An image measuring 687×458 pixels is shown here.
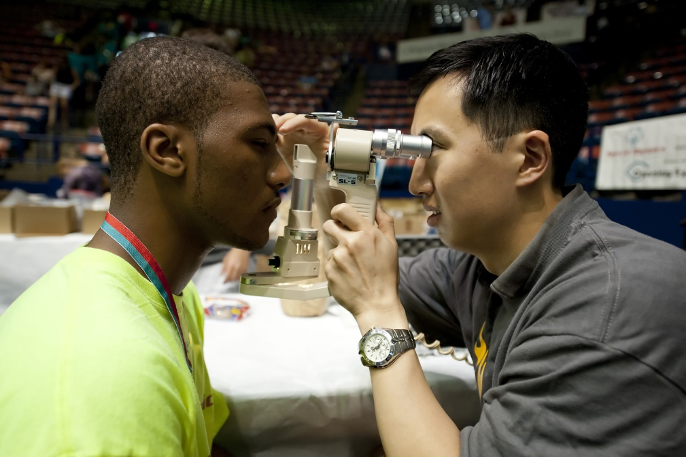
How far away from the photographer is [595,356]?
0.63 metres

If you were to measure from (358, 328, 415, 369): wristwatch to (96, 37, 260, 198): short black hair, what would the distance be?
51 cm

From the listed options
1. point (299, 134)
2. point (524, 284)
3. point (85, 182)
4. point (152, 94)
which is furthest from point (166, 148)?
point (85, 182)

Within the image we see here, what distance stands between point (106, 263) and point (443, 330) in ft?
3.36

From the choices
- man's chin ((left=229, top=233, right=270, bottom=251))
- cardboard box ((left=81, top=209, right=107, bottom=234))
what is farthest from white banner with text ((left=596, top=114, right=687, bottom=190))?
cardboard box ((left=81, top=209, right=107, bottom=234))

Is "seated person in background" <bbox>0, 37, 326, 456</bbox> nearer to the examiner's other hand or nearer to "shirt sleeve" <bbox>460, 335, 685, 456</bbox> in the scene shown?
"shirt sleeve" <bbox>460, 335, 685, 456</bbox>

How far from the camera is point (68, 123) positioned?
770 cm

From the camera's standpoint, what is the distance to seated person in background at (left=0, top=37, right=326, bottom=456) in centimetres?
52

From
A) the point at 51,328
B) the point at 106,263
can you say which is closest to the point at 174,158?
the point at 106,263

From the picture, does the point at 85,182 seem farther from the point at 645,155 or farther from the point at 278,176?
the point at 645,155

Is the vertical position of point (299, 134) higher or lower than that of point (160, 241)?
higher

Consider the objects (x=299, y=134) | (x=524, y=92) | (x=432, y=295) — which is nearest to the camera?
(x=524, y=92)

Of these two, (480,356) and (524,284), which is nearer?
(524,284)

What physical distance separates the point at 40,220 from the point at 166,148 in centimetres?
190

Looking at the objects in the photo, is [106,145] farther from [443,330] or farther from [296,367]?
[443,330]
